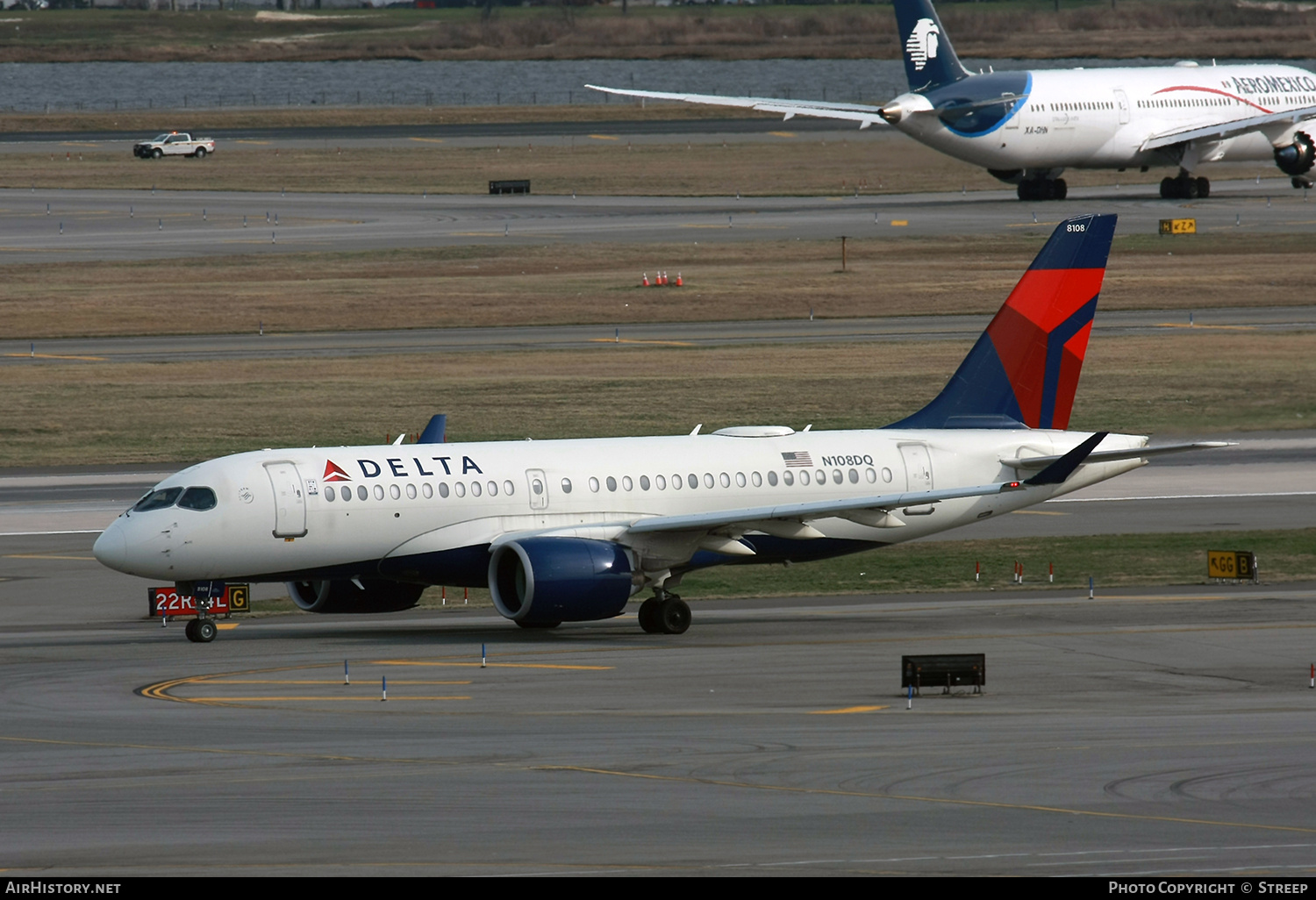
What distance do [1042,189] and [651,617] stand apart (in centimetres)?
8791

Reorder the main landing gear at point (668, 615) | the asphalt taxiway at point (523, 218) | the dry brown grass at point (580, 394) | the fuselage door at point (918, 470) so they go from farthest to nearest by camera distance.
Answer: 1. the asphalt taxiway at point (523, 218)
2. the dry brown grass at point (580, 394)
3. the fuselage door at point (918, 470)
4. the main landing gear at point (668, 615)

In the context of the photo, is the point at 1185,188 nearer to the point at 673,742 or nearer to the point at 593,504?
the point at 593,504

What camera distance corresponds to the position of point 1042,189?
12006 centimetres

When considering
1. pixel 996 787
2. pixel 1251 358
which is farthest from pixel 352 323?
pixel 996 787

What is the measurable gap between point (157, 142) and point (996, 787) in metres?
138

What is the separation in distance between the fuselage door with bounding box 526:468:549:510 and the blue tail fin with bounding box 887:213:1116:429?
8.88 m

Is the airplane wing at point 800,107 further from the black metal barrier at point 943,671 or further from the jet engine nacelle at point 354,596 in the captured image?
the black metal barrier at point 943,671

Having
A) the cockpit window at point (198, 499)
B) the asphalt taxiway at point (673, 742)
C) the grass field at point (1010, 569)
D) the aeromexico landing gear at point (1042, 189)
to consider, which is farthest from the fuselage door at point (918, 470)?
the aeromexico landing gear at point (1042, 189)

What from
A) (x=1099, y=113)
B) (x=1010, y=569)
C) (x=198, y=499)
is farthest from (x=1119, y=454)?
(x=1099, y=113)

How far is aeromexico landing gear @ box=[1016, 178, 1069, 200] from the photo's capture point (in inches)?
4712

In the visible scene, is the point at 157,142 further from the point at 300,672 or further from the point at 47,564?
the point at 300,672

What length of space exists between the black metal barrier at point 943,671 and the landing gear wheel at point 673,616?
309 inches

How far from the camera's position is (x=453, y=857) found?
773 inches

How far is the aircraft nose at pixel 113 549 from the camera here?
3566 centimetres
